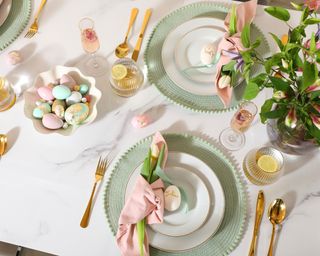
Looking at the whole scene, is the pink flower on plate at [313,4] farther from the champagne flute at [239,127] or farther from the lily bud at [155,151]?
the lily bud at [155,151]

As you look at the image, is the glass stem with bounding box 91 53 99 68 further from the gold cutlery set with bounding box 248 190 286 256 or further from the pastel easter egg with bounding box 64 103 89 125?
the gold cutlery set with bounding box 248 190 286 256

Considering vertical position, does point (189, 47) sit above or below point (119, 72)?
above

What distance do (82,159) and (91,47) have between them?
0.34 metres

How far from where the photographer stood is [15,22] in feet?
3.77

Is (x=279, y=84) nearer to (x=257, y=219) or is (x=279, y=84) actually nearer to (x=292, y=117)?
(x=292, y=117)

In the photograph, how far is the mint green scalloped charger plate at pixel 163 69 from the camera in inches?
41.0

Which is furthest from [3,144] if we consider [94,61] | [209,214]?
[209,214]

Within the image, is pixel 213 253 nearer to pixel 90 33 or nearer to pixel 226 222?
pixel 226 222

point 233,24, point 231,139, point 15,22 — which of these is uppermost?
point 233,24

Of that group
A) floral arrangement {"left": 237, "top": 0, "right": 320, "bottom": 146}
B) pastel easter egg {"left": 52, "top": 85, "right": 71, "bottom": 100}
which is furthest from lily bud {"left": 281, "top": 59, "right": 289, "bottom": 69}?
pastel easter egg {"left": 52, "top": 85, "right": 71, "bottom": 100}

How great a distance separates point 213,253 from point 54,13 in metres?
0.90

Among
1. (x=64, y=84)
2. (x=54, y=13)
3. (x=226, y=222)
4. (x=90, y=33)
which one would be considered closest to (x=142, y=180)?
(x=226, y=222)

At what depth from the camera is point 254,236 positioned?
0.91 meters

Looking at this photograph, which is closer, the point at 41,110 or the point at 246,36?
the point at 246,36
